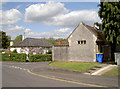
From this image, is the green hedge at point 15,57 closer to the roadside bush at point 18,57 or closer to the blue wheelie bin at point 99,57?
the roadside bush at point 18,57

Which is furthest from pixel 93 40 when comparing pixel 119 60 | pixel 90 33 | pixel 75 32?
pixel 119 60

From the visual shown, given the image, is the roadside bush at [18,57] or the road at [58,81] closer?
the road at [58,81]

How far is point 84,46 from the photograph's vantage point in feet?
79.9

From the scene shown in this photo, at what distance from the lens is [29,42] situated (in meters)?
47.4

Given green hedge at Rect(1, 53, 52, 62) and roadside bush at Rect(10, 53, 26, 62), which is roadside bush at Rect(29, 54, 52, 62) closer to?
green hedge at Rect(1, 53, 52, 62)

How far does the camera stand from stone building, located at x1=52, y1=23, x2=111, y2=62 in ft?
76.6

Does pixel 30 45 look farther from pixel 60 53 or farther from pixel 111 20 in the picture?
pixel 111 20

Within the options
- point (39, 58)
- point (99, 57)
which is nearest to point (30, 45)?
point (39, 58)

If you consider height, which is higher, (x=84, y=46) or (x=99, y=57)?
(x=84, y=46)

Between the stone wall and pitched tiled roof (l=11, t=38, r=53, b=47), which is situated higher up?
pitched tiled roof (l=11, t=38, r=53, b=47)

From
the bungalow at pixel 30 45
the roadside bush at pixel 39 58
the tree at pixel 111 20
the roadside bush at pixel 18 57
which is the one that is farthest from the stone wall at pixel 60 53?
the bungalow at pixel 30 45

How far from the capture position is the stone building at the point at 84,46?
23.3m

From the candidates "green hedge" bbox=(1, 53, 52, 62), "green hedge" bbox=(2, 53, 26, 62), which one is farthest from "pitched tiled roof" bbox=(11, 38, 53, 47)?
"green hedge" bbox=(1, 53, 52, 62)

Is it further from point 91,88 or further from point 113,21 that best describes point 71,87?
point 113,21
